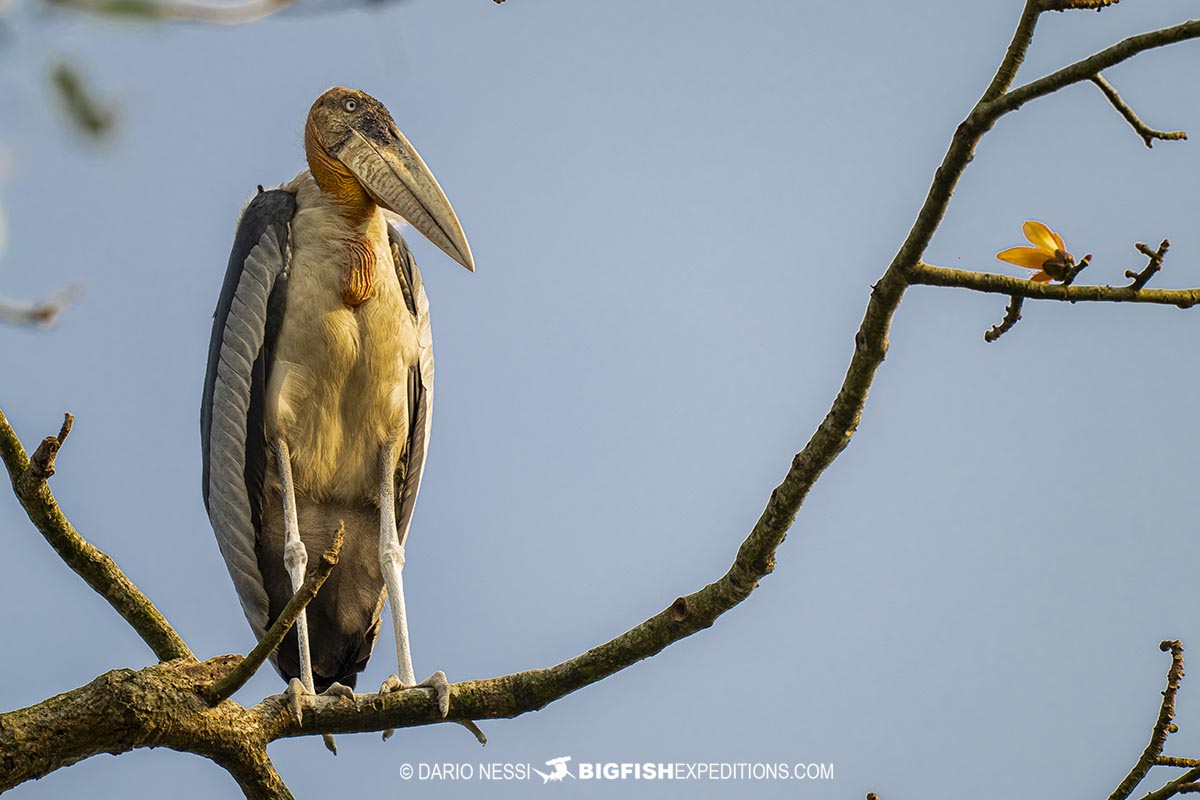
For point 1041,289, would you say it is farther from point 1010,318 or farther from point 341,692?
point 341,692

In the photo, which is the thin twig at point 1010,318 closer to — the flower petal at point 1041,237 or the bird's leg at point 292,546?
the flower petal at point 1041,237

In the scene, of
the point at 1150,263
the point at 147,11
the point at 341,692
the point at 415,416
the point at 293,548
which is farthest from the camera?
the point at 415,416

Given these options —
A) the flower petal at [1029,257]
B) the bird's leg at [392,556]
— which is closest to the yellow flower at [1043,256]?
the flower petal at [1029,257]

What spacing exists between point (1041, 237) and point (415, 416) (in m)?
4.35

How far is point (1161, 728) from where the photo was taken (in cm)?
377

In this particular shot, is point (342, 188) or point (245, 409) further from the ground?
point (342, 188)

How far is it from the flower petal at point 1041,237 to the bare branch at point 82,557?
276cm

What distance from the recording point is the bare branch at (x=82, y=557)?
4137mm

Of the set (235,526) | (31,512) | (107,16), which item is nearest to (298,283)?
(235,526)

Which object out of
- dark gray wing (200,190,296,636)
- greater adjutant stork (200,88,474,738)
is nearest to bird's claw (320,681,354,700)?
greater adjutant stork (200,88,474,738)

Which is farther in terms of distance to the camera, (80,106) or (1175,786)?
(1175,786)

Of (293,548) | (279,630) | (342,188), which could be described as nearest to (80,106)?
(279,630)

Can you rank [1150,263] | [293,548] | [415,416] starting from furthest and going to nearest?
[415,416] → [293,548] → [1150,263]

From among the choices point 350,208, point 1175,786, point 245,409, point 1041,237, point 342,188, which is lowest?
point 1175,786
